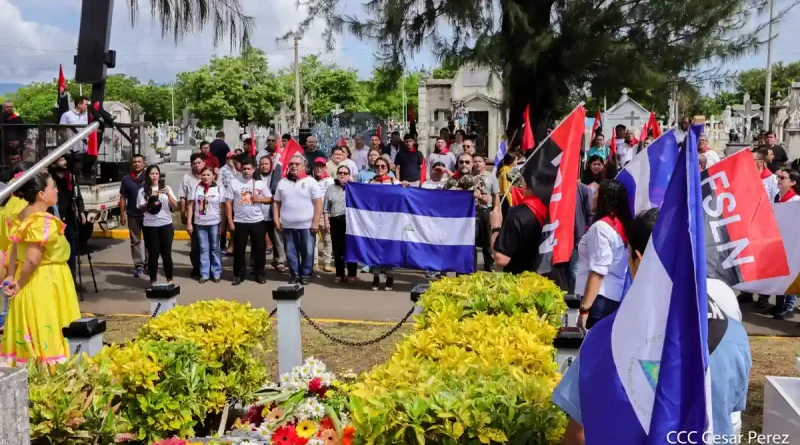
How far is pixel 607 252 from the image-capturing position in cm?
485

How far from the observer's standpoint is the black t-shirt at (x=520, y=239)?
18.1 feet

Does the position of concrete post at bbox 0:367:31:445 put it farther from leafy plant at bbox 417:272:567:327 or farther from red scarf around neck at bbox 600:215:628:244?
red scarf around neck at bbox 600:215:628:244

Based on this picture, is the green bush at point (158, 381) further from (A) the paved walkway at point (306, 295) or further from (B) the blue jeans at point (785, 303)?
(B) the blue jeans at point (785, 303)

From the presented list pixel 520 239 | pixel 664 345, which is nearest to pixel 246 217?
pixel 520 239

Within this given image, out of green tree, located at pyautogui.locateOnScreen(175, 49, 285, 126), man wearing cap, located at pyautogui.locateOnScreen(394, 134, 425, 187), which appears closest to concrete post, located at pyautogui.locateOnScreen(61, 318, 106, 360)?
man wearing cap, located at pyautogui.locateOnScreen(394, 134, 425, 187)

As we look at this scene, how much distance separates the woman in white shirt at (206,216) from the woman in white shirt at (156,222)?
32 centimetres

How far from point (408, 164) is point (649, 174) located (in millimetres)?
8139

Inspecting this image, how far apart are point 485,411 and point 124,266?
9.82 m

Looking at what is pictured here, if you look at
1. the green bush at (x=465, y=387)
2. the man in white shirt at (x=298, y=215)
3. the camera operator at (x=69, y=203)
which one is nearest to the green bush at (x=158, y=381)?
the green bush at (x=465, y=387)

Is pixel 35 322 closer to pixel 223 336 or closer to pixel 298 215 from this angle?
pixel 223 336

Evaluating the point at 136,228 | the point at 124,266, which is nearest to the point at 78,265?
the point at 136,228

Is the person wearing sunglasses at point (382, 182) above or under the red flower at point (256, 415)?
above

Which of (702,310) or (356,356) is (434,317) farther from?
(356,356)

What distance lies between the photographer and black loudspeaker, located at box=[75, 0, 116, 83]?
3162mm
